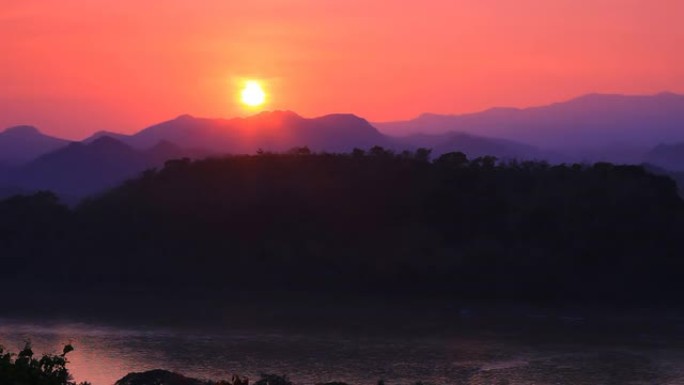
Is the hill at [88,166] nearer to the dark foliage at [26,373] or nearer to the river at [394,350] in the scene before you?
the river at [394,350]

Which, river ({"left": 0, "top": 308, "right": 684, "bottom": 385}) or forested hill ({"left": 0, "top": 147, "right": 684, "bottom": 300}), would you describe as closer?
river ({"left": 0, "top": 308, "right": 684, "bottom": 385})

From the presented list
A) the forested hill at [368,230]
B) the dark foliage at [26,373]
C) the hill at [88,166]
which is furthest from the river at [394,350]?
the hill at [88,166]

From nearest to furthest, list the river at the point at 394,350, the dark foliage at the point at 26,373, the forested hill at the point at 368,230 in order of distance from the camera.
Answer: the dark foliage at the point at 26,373, the river at the point at 394,350, the forested hill at the point at 368,230

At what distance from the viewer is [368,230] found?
155 feet

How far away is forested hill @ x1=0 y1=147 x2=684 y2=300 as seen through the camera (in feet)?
141

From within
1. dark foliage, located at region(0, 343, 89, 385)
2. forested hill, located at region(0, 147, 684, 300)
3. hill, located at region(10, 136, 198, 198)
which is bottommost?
dark foliage, located at region(0, 343, 89, 385)

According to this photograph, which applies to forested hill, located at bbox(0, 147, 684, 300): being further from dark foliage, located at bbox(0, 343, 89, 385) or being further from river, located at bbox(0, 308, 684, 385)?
dark foliage, located at bbox(0, 343, 89, 385)

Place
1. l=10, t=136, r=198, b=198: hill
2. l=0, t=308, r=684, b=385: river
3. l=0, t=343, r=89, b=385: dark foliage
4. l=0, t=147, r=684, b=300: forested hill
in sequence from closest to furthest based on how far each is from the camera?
l=0, t=343, r=89, b=385: dark foliage, l=0, t=308, r=684, b=385: river, l=0, t=147, r=684, b=300: forested hill, l=10, t=136, r=198, b=198: hill

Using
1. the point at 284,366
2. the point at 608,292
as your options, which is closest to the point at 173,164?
the point at 608,292

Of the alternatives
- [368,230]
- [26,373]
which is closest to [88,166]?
[368,230]

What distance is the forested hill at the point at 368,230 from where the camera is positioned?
4291 centimetres

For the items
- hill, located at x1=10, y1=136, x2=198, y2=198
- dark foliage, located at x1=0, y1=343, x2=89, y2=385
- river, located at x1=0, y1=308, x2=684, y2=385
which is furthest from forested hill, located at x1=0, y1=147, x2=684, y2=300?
hill, located at x1=10, y1=136, x2=198, y2=198

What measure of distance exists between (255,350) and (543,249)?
1861 centimetres

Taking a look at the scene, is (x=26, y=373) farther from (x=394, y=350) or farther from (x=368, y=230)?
(x=368, y=230)
